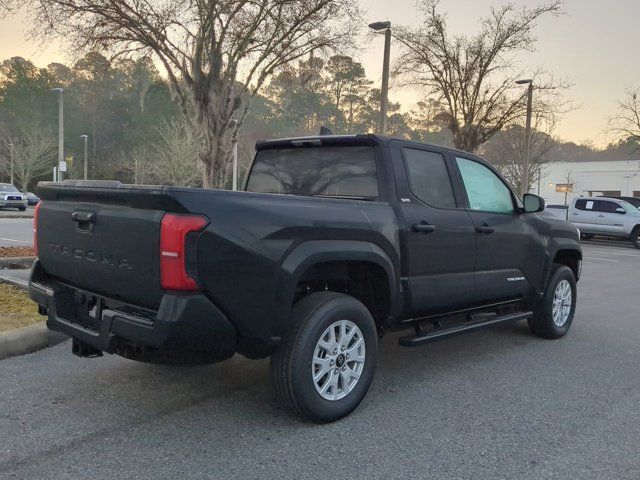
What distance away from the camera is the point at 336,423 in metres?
3.61

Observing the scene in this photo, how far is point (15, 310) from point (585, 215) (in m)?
21.5

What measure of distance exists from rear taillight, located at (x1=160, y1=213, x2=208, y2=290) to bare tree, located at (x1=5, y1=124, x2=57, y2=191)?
161 feet

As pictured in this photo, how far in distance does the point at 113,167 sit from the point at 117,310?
177 feet

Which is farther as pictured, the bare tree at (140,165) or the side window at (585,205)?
the bare tree at (140,165)

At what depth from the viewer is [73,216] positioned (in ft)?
11.6

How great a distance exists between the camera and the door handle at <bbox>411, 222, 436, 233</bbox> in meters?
4.19

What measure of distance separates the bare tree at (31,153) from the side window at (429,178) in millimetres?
48469

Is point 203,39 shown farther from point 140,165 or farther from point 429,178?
point 140,165

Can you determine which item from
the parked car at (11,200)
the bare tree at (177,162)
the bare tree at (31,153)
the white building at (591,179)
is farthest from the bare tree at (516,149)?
the bare tree at (31,153)

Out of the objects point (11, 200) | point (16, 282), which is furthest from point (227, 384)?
point (11, 200)

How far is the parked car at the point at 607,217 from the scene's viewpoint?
21.4 meters

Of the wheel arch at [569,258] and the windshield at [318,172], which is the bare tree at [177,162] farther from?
the windshield at [318,172]

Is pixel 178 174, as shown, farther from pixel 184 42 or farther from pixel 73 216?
pixel 73 216

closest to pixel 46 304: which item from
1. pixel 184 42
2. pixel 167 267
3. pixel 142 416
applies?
pixel 142 416
